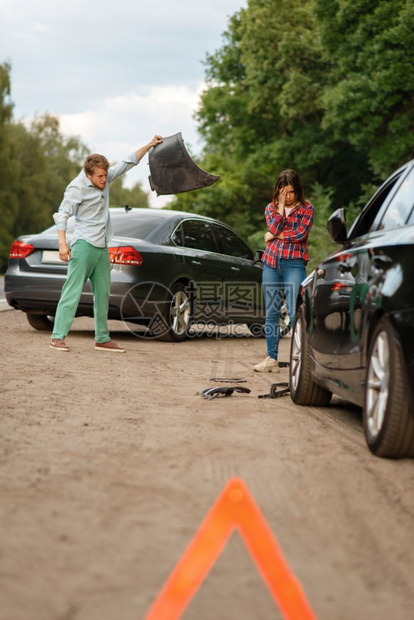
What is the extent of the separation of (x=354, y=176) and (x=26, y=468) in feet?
130

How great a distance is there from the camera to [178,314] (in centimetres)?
1276

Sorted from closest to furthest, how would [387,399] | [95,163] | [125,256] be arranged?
[387,399], [95,163], [125,256]

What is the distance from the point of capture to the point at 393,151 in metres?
31.6

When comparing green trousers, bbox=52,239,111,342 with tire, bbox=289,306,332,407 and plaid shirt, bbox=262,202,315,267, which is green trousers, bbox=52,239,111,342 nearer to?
plaid shirt, bbox=262,202,315,267

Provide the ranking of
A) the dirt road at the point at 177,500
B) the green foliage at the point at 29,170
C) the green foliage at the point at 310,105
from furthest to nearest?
the green foliage at the point at 29,170, the green foliage at the point at 310,105, the dirt road at the point at 177,500

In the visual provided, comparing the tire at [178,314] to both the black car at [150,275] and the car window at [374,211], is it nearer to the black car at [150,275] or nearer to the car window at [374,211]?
the black car at [150,275]

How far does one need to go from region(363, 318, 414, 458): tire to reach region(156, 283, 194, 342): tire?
23.7 ft

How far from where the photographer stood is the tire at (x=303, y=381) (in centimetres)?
729

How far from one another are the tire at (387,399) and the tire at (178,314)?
23.7ft

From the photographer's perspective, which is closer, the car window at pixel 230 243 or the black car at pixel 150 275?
the black car at pixel 150 275

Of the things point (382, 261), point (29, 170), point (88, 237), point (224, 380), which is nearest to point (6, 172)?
point (29, 170)

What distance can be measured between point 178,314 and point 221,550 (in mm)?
9217

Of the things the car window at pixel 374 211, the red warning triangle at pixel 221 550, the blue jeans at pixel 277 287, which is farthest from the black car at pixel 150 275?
the red warning triangle at pixel 221 550

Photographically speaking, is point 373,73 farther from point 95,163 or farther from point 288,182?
point 288,182
